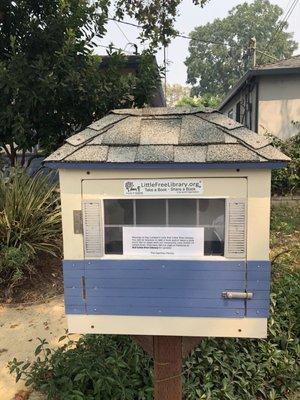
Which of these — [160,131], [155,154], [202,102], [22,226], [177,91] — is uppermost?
[177,91]

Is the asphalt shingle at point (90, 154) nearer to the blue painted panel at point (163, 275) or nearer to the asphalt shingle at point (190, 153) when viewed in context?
the asphalt shingle at point (190, 153)

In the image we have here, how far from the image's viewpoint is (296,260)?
517 cm

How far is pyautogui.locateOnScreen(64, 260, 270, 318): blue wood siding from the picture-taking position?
62.1 inches

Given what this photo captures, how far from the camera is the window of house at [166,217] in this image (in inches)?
62.7

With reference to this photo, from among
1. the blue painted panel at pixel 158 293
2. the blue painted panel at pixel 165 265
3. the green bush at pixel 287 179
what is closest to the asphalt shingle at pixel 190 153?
the blue painted panel at pixel 165 265

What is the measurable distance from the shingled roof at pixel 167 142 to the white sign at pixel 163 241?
280mm

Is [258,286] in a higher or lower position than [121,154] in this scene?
lower

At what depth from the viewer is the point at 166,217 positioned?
63.6 inches

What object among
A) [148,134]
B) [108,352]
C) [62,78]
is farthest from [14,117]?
[148,134]

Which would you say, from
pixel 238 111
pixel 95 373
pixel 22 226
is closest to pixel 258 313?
pixel 95 373

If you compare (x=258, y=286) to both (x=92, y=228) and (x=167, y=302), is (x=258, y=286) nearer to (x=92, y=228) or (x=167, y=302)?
(x=167, y=302)

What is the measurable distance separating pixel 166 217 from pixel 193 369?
64.4 inches

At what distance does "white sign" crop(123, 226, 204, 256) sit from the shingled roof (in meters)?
0.28

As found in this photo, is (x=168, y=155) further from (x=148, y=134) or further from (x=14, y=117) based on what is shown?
(x=14, y=117)
